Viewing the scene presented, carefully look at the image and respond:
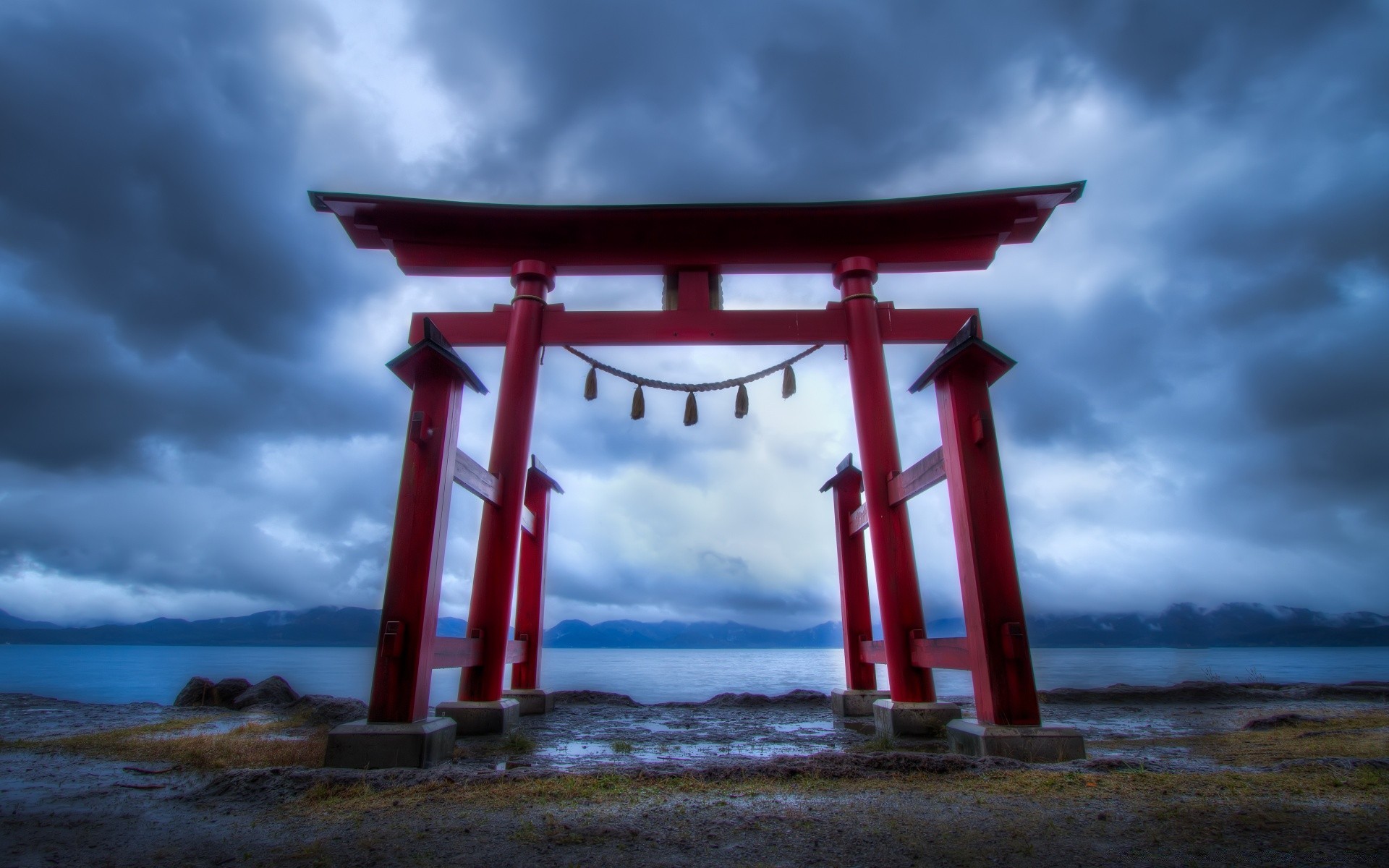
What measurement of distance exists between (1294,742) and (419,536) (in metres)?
6.38

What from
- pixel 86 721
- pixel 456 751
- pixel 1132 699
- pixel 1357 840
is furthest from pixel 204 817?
pixel 1132 699

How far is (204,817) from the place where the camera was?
8.21 ft

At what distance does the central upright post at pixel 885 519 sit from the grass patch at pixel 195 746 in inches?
171

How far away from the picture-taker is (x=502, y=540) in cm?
573

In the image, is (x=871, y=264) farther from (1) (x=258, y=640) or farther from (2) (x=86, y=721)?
(1) (x=258, y=640)

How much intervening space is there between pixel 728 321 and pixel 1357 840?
19.5 feet

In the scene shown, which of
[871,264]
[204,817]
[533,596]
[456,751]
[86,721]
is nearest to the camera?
[204,817]

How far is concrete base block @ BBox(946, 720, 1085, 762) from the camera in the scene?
358 cm

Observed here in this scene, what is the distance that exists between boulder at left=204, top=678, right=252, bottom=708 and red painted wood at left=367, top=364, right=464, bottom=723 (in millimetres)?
5530

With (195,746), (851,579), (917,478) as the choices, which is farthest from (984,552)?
(195,746)

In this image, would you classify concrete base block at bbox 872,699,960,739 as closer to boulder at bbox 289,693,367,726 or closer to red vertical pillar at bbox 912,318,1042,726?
red vertical pillar at bbox 912,318,1042,726

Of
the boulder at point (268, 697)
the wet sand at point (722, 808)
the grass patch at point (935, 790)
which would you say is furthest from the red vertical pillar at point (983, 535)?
the boulder at point (268, 697)

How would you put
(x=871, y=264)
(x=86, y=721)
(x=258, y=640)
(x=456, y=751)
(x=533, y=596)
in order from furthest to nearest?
(x=258, y=640) → (x=533, y=596) → (x=871, y=264) → (x=86, y=721) → (x=456, y=751)

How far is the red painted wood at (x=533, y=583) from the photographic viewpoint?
722 centimetres
